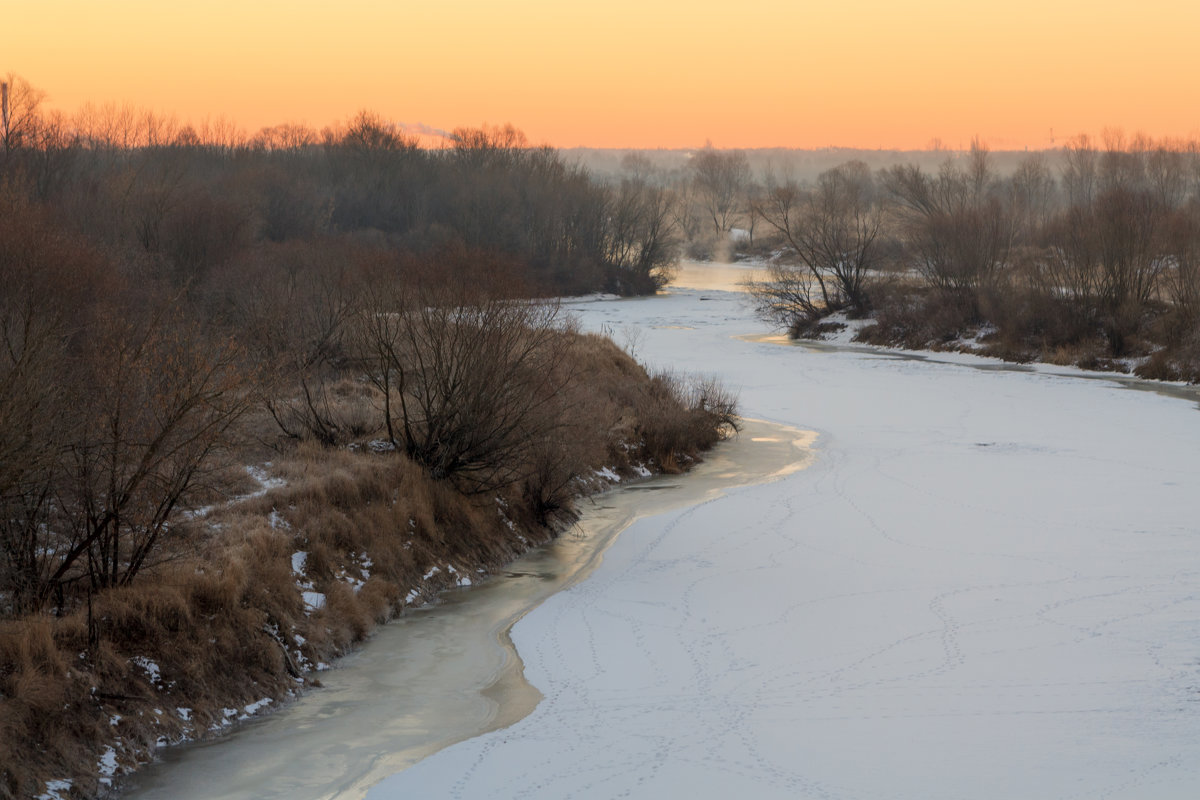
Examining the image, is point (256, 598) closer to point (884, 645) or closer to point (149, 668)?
point (149, 668)

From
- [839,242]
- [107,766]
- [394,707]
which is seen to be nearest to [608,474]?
[394,707]

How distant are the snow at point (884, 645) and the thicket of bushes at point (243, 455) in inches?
91.6

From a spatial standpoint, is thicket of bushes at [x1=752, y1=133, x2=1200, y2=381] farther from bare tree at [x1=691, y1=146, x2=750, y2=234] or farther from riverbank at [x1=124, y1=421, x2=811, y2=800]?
bare tree at [x1=691, y1=146, x2=750, y2=234]

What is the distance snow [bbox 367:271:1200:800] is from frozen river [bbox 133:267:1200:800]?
0.03 m

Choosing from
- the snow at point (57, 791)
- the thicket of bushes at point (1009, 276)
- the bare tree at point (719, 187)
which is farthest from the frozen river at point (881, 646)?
the bare tree at point (719, 187)

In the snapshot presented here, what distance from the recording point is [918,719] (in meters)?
9.43

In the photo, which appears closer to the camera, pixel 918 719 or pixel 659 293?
pixel 918 719

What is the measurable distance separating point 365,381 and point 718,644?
1099cm

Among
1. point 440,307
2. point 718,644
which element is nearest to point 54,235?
point 440,307

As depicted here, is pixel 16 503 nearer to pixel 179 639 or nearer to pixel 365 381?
pixel 179 639

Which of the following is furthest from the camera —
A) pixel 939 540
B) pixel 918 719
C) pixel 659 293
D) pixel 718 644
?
pixel 659 293

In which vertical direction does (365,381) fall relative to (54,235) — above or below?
below

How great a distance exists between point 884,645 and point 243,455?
9482 mm

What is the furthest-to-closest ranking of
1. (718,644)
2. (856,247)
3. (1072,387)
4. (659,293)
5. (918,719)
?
(659,293) < (856,247) < (1072,387) < (718,644) < (918,719)
